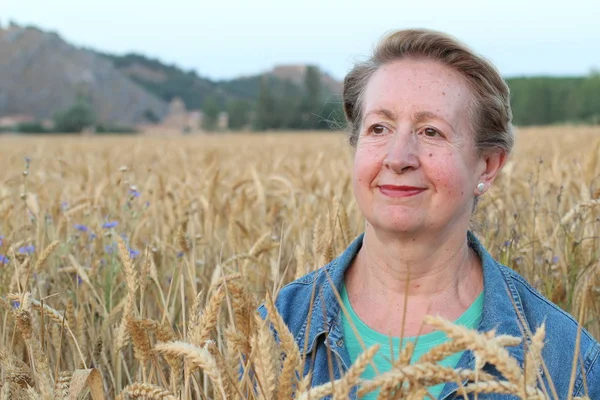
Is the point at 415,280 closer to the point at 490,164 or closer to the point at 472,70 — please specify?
the point at 490,164

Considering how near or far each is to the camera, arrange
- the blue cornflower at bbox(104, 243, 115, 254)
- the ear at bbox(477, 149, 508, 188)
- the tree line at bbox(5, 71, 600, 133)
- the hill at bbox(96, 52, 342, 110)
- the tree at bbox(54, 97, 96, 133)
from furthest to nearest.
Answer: the hill at bbox(96, 52, 342, 110)
the tree line at bbox(5, 71, 600, 133)
the tree at bbox(54, 97, 96, 133)
the blue cornflower at bbox(104, 243, 115, 254)
the ear at bbox(477, 149, 508, 188)

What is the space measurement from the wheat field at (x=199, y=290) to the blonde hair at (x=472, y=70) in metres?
0.29

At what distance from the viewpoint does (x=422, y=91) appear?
1604 millimetres

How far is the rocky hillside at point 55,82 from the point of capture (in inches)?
3585

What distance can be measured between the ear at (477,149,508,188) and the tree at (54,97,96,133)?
48392 millimetres

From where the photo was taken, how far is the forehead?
5.24 feet

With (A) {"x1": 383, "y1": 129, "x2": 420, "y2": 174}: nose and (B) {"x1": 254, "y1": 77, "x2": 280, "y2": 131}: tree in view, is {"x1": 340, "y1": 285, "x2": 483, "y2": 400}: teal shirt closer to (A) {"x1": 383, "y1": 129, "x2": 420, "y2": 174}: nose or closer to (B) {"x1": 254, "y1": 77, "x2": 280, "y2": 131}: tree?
(A) {"x1": 383, "y1": 129, "x2": 420, "y2": 174}: nose

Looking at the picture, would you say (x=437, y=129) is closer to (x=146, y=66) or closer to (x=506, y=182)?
(x=506, y=182)

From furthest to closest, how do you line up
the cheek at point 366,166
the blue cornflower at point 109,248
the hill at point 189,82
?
the hill at point 189,82 → the blue cornflower at point 109,248 → the cheek at point 366,166

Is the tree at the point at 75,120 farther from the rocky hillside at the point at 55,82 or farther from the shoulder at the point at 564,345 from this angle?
the shoulder at the point at 564,345

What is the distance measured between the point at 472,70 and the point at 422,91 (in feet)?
0.50

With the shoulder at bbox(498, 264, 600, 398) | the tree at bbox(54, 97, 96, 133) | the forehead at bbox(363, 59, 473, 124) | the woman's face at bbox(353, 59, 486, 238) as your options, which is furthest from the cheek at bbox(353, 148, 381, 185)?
the tree at bbox(54, 97, 96, 133)

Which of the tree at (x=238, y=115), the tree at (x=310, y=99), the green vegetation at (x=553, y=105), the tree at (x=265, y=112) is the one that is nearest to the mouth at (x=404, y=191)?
the tree at (x=310, y=99)

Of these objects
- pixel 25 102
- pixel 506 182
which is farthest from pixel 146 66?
pixel 506 182
